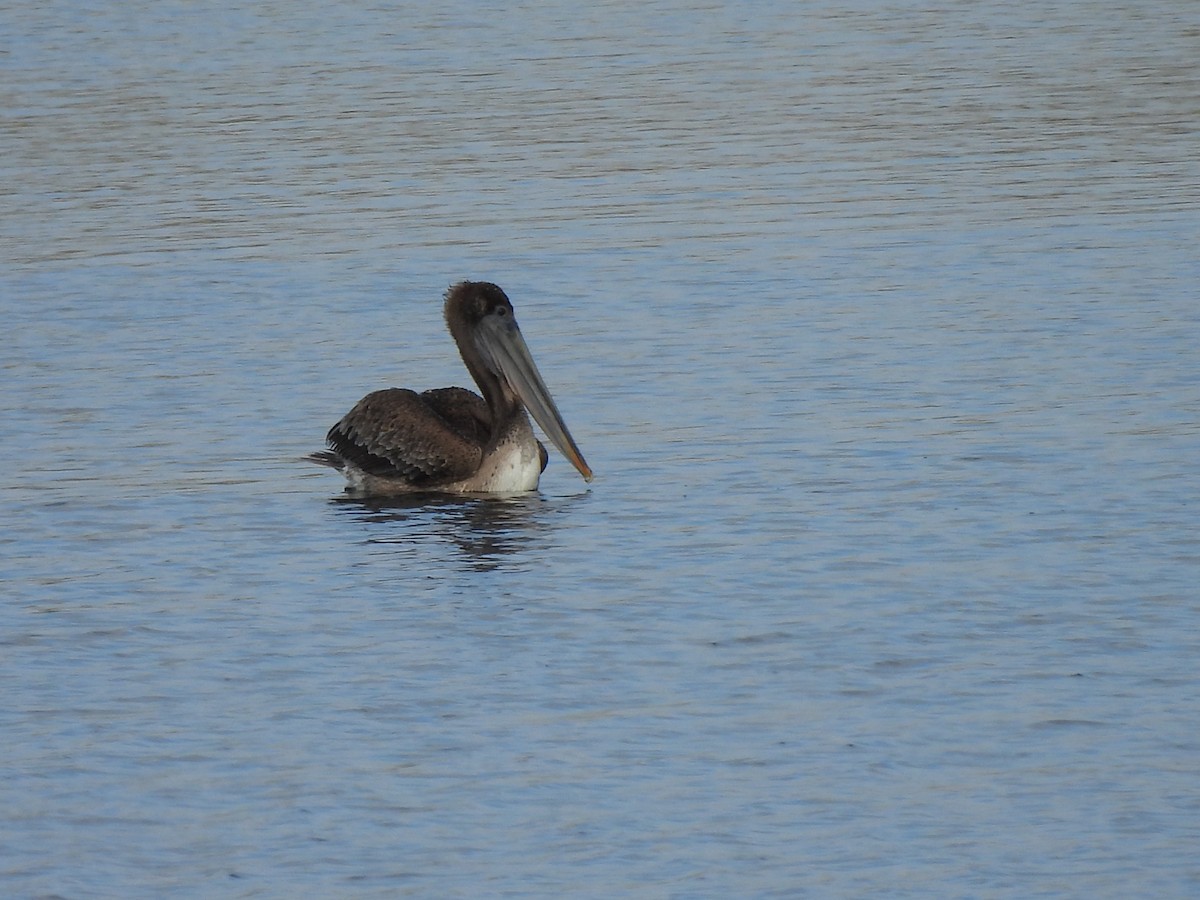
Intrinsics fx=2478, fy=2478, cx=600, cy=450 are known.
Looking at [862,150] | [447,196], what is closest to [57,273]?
[447,196]

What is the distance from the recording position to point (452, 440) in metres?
10.3

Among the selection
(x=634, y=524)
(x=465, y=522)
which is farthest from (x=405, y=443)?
(x=634, y=524)

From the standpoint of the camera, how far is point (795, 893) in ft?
18.4

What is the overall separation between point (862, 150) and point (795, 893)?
46.6 ft

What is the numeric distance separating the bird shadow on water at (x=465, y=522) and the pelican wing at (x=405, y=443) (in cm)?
12

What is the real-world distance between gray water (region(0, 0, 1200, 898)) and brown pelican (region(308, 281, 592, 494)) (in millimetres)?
175

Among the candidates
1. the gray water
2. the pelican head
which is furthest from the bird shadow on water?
the pelican head

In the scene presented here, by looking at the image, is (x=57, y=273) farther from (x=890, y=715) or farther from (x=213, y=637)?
(x=890, y=715)

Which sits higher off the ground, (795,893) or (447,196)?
(795,893)

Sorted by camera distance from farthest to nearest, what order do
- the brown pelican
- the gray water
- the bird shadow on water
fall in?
the brown pelican < the bird shadow on water < the gray water

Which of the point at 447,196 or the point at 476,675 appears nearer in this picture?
the point at 476,675

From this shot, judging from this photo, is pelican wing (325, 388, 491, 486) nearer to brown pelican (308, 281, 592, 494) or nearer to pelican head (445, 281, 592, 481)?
brown pelican (308, 281, 592, 494)

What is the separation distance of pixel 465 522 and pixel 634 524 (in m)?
0.79

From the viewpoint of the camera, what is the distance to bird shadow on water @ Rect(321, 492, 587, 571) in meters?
9.17
